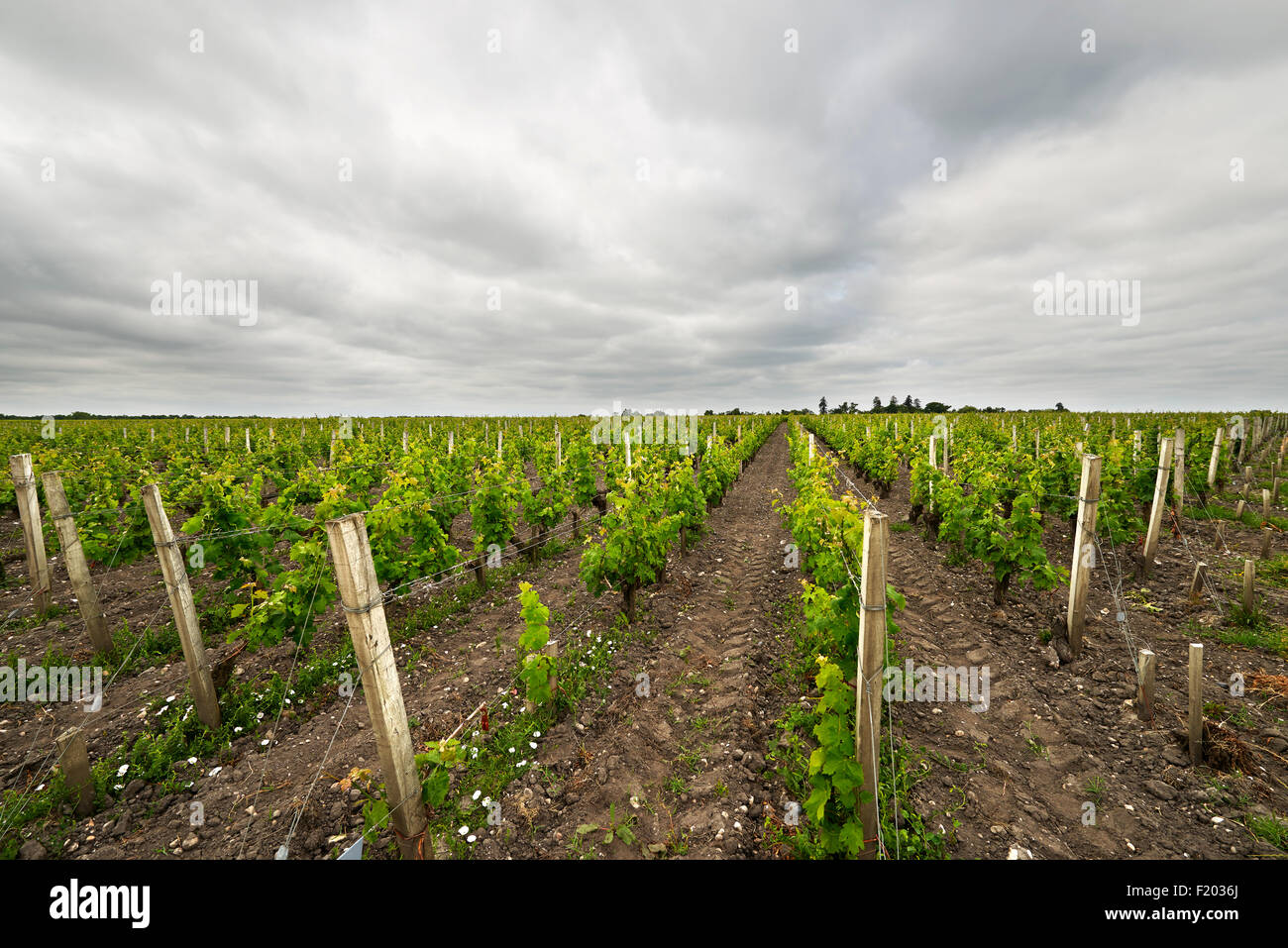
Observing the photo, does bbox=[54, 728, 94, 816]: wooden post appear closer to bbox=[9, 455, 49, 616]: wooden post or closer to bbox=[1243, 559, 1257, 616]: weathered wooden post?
bbox=[9, 455, 49, 616]: wooden post

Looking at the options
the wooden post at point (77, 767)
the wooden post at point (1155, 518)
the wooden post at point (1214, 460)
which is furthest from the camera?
the wooden post at point (1214, 460)

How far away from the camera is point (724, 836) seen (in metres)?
3.83

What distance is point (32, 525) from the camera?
722 centimetres

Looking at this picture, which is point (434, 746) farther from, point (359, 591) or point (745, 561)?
point (745, 561)

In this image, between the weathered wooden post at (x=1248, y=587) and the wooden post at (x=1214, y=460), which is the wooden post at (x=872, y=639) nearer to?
the weathered wooden post at (x=1248, y=587)

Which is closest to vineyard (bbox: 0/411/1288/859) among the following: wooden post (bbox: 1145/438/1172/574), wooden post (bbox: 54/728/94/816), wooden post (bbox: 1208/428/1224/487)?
wooden post (bbox: 54/728/94/816)

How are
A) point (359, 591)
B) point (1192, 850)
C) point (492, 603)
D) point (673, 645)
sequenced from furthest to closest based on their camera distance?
point (492, 603) → point (673, 645) → point (1192, 850) → point (359, 591)

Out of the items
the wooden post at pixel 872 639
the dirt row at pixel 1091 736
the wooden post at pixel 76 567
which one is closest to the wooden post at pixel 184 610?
the wooden post at pixel 76 567

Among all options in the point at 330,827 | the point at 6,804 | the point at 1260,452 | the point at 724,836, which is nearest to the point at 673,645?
the point at 724,836

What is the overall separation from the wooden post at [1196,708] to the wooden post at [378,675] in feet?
22.5

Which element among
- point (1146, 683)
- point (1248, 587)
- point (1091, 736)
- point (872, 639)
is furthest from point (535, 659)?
point (1248, 587)

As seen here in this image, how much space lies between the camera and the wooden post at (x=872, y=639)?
3258 mm

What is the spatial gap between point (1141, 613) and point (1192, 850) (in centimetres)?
536

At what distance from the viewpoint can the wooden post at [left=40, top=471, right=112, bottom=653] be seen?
249 inches
